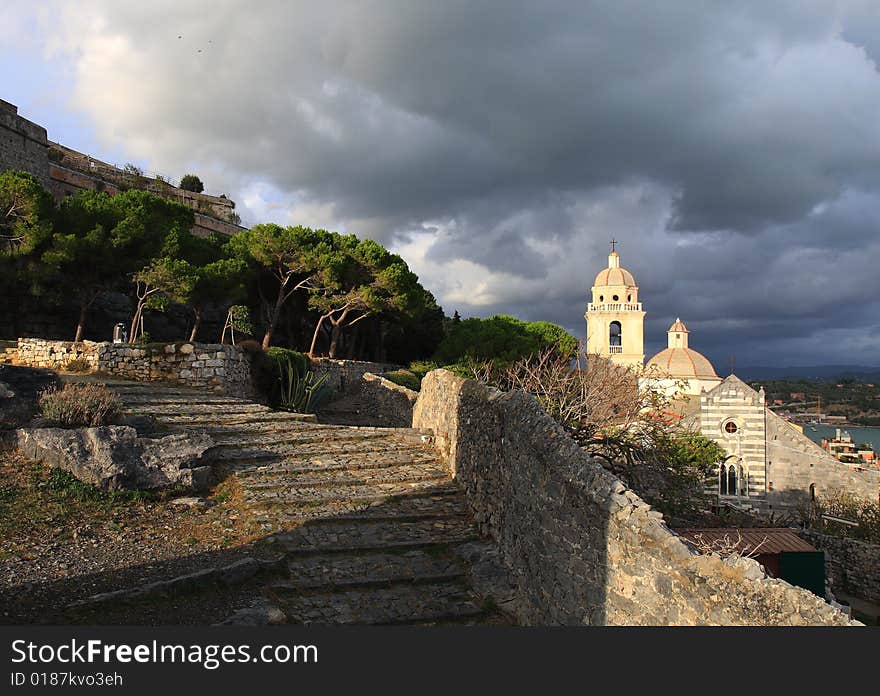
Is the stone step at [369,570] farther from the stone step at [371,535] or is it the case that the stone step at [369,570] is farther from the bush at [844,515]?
the bush at [844,515]

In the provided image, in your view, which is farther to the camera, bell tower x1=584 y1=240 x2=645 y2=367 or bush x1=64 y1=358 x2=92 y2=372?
bell tower x1=584 y1=240 x2=645 y2=367

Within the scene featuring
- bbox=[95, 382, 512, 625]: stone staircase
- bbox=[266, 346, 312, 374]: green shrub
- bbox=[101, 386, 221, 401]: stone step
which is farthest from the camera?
bbox=[266, 346, 312, 374]: green shrub

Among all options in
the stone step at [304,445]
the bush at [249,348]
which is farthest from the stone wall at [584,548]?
the bush at [249,348]

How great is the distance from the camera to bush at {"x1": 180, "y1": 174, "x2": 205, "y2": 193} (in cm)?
4769

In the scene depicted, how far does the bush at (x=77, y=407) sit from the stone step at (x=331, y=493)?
8.16 ft

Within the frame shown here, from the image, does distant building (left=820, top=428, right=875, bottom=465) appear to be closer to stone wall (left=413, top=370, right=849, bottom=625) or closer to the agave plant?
the agave plant

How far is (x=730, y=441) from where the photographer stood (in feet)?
89.3

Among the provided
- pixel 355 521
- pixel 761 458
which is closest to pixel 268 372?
pixel 355 521

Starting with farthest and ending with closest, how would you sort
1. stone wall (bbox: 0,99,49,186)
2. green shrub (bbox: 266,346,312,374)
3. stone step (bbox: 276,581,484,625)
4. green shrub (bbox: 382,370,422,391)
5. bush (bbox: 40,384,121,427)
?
stone wall (bbox: 0,99,49,186)
green shrub (bbox: 382,370,422,391)
green shrub (bbox: 266,346,312,374)
bush (bbox: 40,384,121,427)
stone step (bbox: 276,581,484,625)

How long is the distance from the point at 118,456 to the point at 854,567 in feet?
65.6

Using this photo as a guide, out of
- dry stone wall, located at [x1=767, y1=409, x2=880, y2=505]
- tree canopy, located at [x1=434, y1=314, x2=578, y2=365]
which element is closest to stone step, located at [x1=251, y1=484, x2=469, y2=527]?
tree canopy, located at [x1=434, y1=314, x2=578, y2=365]

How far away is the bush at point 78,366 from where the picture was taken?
552 inches

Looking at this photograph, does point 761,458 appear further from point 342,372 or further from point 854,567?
point 342,372

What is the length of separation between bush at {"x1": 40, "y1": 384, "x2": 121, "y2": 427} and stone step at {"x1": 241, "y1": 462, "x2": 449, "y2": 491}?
229 cm
